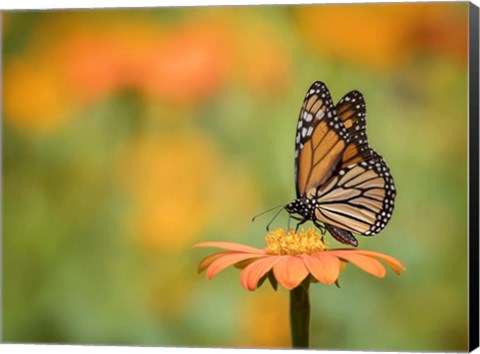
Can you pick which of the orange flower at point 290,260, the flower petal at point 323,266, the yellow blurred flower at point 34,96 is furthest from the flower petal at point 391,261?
the yellow blurred flower at point 34,96

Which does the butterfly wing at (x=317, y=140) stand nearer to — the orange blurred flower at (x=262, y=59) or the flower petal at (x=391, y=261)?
the orange blurred flower at (x=262, y=59)

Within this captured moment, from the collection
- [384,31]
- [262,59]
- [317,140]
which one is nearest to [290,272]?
[317,140]

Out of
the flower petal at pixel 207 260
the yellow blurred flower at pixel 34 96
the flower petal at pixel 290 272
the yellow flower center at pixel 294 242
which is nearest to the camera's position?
the flower petal at pixel 290 272

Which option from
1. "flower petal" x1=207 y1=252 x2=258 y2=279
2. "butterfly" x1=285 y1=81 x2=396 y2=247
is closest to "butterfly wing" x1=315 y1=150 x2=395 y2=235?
"butterfly" x1=285 y1=81 x2=396 y2=247

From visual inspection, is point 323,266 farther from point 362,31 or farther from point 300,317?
point 362,31

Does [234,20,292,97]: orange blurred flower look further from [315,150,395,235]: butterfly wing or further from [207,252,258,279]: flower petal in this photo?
[207,252,258,279]: flower petal
